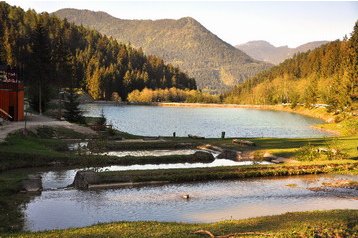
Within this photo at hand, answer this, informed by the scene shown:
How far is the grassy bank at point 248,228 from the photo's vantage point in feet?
64.7

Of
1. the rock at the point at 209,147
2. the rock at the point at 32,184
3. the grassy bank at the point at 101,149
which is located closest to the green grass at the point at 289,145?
the grassy bank at the point at 101,149

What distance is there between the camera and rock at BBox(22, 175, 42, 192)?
31.4 m

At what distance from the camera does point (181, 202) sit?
2972 cm

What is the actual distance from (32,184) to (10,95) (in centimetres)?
3458

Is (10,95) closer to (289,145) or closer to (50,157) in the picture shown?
(50,157)

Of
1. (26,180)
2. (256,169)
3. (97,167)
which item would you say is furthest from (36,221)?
(256,169)

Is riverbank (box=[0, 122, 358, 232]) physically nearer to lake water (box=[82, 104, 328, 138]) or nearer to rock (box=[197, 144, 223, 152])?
rock (box=[197, 144, 223, 152])

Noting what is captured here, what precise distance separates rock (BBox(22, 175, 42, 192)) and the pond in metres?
0.96

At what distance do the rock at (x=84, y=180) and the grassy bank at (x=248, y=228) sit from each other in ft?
37.3

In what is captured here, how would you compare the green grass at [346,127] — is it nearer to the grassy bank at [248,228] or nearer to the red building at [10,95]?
the red building at [10,95]

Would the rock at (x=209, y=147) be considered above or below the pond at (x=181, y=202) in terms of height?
above

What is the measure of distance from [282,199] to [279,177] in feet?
28.5

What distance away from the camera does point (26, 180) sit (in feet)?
107

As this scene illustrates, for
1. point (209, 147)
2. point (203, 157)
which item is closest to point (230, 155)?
point (203, 157)
